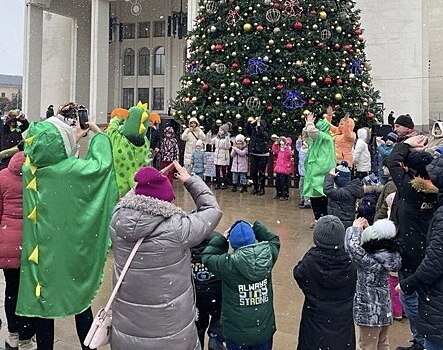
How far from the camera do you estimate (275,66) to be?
1545cm

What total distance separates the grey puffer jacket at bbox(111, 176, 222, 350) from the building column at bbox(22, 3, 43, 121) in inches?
1111

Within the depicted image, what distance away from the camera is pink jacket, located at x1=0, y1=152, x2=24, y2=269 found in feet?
14.5

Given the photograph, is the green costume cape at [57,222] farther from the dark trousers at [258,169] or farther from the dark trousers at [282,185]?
the dark trousers at [258,169]

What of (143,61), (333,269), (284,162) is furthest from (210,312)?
(143,61)

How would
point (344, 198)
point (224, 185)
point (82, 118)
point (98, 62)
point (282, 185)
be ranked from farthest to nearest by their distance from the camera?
1. point (98, 62)
2. point (224, 185)
3. point (282, 185)
4. point (344, 198)
5. point (82, 118)

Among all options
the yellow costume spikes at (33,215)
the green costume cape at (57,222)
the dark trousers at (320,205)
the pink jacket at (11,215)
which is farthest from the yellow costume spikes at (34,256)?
the dark trousers at (320,205)

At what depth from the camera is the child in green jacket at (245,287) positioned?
3883 millimetres

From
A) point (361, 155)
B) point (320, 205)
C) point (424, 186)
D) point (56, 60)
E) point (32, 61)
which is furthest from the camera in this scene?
point (56, 60)

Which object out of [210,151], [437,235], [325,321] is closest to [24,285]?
[325,321]

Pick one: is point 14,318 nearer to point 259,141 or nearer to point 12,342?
point 12,342

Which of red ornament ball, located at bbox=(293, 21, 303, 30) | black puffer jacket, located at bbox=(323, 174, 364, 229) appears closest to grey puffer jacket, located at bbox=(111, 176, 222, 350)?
black puffer jacket, located at bbox=(323, 174, 364, 229)

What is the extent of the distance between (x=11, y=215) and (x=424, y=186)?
3381 millimetres

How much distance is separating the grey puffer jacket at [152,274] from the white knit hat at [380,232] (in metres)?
1.81

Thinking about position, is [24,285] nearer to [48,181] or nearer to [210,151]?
[48,181]
